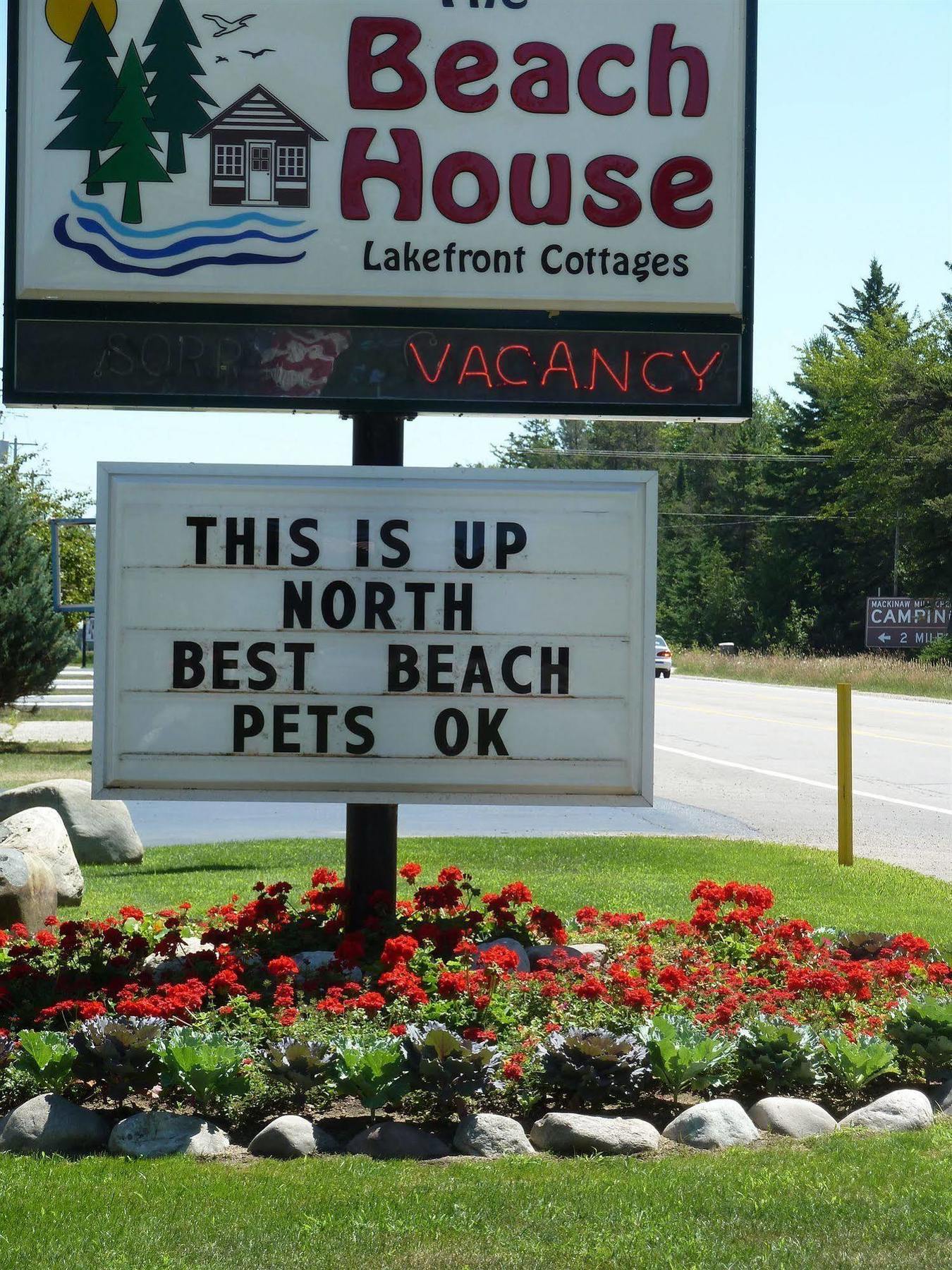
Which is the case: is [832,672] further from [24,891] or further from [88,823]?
[24,891]

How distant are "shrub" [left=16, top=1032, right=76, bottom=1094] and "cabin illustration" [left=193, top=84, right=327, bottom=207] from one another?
11.9ft

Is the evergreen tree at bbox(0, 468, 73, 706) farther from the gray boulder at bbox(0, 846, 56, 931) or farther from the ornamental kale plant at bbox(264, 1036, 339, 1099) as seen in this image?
the ornamental kale plant at bbox(264, 1036, 339, 1099)

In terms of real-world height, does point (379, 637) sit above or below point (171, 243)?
below

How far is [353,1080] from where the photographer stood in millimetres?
4824

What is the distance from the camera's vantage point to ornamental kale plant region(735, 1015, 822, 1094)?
518 cm

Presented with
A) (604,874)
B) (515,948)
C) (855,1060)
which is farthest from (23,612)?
(855,1060)

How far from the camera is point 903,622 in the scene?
5178 cm

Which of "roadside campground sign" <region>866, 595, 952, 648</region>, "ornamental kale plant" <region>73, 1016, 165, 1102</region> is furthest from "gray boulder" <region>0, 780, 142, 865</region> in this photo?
"roadside campground sign" <region>866, 595, 952, 648</region>

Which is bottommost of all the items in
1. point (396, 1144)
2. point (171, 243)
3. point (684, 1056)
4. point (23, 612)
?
point (396, 1144)

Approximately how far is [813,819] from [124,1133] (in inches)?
425

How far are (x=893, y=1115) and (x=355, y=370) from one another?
3699mm

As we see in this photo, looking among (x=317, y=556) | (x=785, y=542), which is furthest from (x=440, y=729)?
(x=785, y=542)

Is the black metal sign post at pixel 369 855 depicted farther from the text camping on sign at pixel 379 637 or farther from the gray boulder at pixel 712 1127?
the gray boulder at pixel 712 1127

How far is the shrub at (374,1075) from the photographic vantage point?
4.81m
